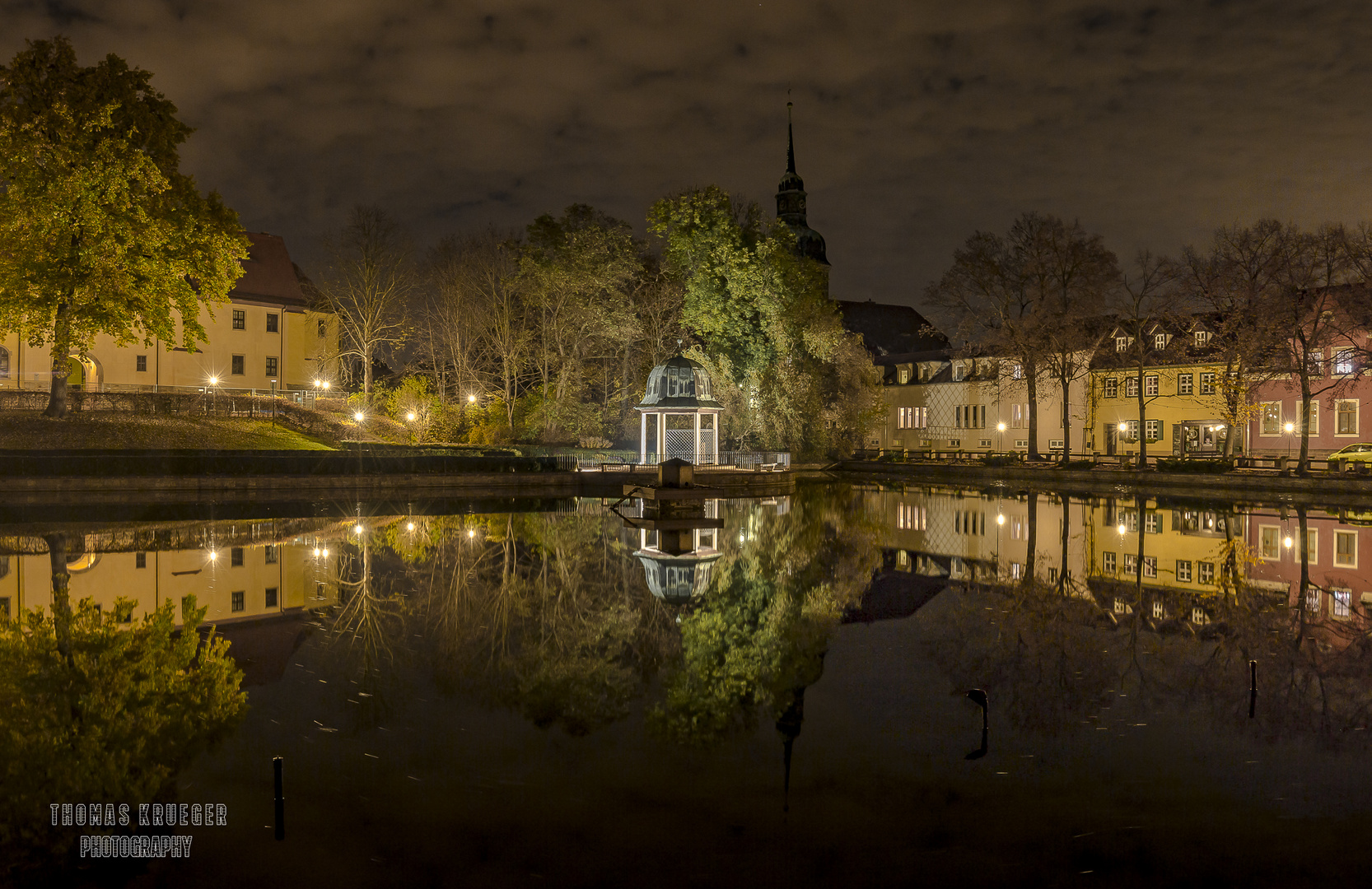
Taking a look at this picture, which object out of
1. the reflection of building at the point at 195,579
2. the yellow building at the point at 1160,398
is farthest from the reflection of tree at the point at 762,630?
the yellow building at the point at 1160,398

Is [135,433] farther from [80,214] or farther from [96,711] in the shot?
[96,711]

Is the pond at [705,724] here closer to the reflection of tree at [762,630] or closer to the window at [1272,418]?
the reflection of tree at [762,630]

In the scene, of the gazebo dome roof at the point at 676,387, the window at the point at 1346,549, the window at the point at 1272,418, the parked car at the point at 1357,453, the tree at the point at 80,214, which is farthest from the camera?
the window at the point at 1272,418

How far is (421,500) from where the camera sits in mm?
30109

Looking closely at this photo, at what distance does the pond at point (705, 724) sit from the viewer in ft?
16.6

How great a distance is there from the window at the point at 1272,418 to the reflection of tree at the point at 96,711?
51408mm

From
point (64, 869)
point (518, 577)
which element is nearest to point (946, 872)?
point (64, 869)

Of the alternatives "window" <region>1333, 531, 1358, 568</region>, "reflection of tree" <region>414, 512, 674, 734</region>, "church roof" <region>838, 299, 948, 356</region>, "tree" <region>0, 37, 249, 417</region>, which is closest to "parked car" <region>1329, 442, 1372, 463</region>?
"window" <region>1333, 531, 1358, 568</region>

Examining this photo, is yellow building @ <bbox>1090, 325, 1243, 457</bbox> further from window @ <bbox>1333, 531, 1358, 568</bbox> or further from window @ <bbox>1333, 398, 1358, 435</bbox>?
window @ <bbox>1333, 531, 1358, 568</bbox>

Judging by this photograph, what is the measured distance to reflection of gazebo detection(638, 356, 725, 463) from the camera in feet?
118

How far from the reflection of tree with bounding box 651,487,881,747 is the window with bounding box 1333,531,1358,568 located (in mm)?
9154

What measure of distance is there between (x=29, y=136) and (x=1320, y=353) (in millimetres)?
57554

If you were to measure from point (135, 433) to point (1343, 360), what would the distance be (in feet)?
160

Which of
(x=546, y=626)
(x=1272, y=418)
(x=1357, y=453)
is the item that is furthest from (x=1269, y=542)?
(x=1272, y=418)
